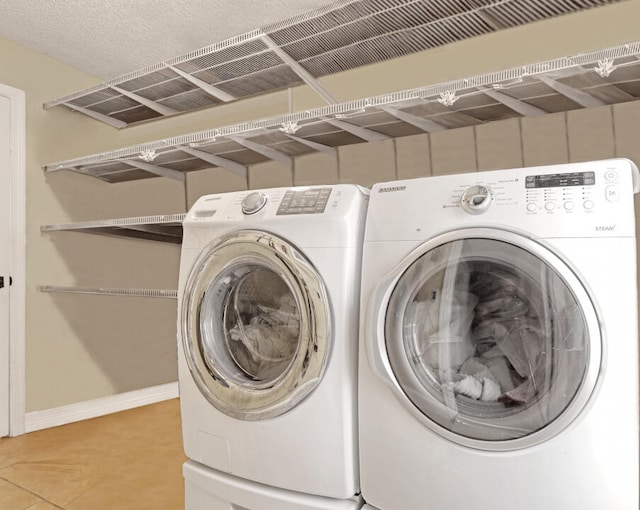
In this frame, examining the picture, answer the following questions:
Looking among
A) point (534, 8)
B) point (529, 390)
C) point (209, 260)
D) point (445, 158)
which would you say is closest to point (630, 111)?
point (534, 8)

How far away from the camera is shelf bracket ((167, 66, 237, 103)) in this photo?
3.09m

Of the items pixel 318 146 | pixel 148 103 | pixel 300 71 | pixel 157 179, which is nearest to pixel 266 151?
pixel 318 146

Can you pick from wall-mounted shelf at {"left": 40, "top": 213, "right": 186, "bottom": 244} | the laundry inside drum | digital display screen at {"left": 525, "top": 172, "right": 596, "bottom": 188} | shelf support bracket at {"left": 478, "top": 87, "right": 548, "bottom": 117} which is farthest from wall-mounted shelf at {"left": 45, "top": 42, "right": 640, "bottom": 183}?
the laundry inside drum

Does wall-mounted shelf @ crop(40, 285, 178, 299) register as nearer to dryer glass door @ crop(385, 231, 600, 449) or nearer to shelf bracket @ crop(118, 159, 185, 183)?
shelf bracket @ crop(118, 159, 185, 183)

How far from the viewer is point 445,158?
2617mm

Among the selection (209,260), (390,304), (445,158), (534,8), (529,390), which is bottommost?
(529,390)

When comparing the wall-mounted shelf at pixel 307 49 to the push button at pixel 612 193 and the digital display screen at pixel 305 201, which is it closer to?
the digital display screen at pixel 305 201

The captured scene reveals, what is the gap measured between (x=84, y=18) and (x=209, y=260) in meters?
2.16

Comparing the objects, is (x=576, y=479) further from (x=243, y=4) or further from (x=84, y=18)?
(x=84, y=18)

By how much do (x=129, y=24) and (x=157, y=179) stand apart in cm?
112

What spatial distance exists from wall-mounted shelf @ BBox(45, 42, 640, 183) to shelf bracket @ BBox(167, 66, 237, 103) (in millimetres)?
458

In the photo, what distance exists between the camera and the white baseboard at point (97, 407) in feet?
11.1

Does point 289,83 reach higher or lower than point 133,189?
higher

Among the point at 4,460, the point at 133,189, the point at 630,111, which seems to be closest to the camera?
the point at 630,111
